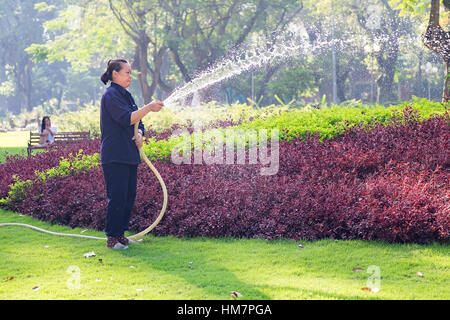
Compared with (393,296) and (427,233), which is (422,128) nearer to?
(427,233)

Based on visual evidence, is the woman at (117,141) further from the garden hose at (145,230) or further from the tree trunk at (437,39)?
the tree trunk at (437,39)

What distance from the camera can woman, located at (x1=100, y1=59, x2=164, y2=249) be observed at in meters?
5.51

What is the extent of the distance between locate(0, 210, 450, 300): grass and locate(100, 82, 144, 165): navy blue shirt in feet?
3.36

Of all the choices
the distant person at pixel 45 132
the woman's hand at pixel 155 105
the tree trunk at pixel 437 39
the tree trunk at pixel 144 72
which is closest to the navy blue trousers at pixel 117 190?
the woman's hand at pixel 155 105

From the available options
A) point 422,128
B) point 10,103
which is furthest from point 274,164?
point 10,103

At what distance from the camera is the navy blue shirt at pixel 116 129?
549 centimetres

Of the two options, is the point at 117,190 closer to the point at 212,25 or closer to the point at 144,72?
the point at 144,72

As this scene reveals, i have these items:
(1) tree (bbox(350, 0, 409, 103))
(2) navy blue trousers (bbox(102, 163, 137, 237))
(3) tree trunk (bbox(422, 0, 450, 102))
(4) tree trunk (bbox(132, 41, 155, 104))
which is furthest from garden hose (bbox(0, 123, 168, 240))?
(1) tree (bbox(350, 0, 409, 103))

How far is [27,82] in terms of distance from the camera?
5562 cm

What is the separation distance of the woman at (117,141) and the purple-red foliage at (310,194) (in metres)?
0.90

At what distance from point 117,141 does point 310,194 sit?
251 cm

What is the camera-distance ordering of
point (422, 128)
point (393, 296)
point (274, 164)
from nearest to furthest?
point (393, 296), point (274, 164), point (422, 128)
